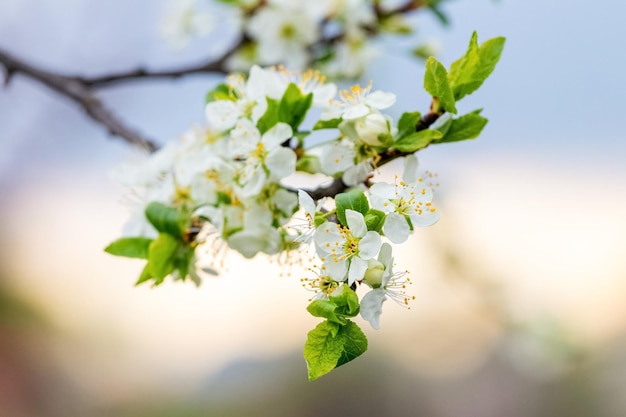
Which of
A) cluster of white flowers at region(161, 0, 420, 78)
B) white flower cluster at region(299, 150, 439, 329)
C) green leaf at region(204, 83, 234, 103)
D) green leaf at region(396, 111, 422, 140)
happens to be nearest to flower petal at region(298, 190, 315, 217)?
white flower cluster at region(299, 150, 439, 329)

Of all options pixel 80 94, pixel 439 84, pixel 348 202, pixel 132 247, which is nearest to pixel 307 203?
pixel 348 202

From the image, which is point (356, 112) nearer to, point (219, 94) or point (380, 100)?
point (380, 100)

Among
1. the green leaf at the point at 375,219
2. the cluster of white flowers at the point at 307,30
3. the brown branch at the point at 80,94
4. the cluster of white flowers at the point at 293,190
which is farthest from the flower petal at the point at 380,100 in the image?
the cluster of white flowers at the point at 307,30

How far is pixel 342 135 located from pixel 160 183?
0.23m

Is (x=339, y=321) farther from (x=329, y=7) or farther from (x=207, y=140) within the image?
(x=329, y=7)

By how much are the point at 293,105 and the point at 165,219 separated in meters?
0.16

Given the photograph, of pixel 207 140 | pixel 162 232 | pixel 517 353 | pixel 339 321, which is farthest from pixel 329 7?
pixel 517 353

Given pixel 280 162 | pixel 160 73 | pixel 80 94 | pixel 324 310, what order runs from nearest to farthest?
pixel 324 310, pixel 280 162, pixel 80 94, pixel 160 73

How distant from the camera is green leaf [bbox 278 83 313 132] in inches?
21.5

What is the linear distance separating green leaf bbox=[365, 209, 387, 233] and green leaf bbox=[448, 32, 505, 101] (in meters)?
0.12

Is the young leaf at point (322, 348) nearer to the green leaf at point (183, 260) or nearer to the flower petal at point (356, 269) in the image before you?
the flower petal at point (356, 269)

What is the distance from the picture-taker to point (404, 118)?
0.51 metres

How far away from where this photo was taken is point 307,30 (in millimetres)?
1073

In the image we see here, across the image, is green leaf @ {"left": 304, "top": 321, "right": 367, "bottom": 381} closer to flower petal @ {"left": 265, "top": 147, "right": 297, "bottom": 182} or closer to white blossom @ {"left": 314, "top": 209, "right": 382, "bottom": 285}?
white blossom @ {"left": 314, "top": 209, "right": 382, "bottom": 285}
